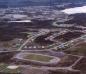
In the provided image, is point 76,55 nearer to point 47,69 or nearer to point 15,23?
point 47,69

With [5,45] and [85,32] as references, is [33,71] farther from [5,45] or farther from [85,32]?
[85,32]

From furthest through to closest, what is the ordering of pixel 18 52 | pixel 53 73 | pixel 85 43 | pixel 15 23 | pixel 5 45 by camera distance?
pixel 15 23
pixel 5 45
pixel 85 43
pixel 18 52
pixel 53 73

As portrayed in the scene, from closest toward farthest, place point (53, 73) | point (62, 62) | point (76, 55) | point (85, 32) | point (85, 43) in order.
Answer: point (53, 73)
point (62, 62)
point (76, 55)
point (85, 43)
point (85, 32)

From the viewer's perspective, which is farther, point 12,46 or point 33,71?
point 12,46

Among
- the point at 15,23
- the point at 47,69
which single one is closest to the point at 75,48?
the point at 47,69

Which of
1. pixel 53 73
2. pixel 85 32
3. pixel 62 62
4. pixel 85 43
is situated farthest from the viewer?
pixel 85 32

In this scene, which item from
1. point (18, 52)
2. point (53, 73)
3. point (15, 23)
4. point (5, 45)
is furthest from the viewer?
point (15, 23)

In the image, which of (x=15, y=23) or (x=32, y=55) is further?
(x=15, y=23)

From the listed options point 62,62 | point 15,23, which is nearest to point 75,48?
point 62,62

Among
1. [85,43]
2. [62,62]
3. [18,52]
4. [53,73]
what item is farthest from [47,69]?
[85,43]
